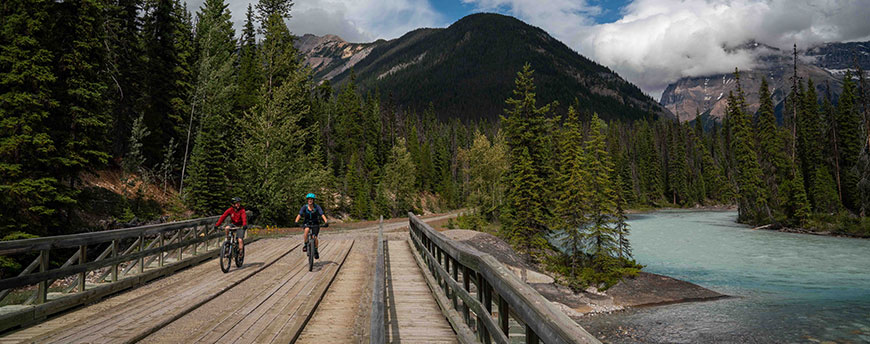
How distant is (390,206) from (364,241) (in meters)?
41.4

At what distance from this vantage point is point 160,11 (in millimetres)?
35531

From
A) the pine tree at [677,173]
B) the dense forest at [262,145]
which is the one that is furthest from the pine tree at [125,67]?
the pine tree at [677,173]

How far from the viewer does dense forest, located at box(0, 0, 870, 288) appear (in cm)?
1848

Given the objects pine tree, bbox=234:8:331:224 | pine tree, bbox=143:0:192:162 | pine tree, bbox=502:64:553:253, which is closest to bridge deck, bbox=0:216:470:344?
pine tree, bbox=234:8:331:224

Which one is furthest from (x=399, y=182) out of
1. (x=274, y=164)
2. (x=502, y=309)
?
(x=502, y=309)

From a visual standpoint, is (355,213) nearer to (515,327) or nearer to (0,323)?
(515,327)

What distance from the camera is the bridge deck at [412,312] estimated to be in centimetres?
592

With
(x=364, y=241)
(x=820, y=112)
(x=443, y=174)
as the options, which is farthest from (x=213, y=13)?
(x=820, y=112)

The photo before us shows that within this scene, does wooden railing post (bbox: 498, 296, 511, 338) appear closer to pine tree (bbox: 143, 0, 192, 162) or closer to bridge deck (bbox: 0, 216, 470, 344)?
bridge deck (bbox: 0, 216, 470, 344)

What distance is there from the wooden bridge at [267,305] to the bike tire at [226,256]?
208mm

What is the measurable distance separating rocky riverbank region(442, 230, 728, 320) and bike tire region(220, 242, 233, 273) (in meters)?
12.6

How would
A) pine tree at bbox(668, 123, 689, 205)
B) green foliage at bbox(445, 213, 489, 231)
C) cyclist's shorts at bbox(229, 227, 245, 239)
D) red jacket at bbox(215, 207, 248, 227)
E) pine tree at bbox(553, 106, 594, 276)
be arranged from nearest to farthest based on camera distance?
cyclist's shorts at bbox(229, 227, 245, 239)
red jacket at bbox(215, 207, 248, 227)
pine tree at bbox(553, 106, 594, 276)
green foliage at bbox(445, 213, 489, 231)
pine tree at bbox(668, 123, 689, 205)

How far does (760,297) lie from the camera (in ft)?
72.3

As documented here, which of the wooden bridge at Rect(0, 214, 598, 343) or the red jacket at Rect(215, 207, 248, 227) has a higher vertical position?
the red jacket at Rect(215, 207, 248, 227)
